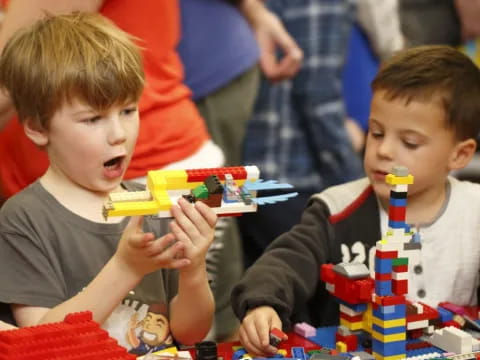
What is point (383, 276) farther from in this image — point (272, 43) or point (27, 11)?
point (272, 43)

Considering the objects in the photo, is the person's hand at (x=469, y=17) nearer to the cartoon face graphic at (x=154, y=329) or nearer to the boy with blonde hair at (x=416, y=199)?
the boy with blonde hair at (x=416, y=199)

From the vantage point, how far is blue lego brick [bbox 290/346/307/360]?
3.90ft

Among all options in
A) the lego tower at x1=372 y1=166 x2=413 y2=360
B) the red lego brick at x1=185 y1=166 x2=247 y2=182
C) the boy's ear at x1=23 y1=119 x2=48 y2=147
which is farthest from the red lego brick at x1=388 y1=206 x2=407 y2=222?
the boy's ear at x1=23 y1=119 x2=48 y2=147

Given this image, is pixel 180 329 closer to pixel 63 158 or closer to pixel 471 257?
pixel 63 158

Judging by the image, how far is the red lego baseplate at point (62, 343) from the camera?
1.04 meters

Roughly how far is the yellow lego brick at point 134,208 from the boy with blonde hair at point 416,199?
0.38m

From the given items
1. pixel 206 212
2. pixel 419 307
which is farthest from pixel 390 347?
pixel 206 212

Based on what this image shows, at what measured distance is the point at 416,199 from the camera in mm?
1541

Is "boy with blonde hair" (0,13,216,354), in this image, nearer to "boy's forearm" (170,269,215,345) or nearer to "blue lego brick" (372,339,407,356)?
"boy's forearm" (170,269,215,345)

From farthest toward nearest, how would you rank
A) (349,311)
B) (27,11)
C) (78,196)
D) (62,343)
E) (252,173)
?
(27,11) → (78,196) → (349,311) → (252,173) → (62,343)

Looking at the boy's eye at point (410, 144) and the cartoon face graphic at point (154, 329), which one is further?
the boy's eye at point (410, 144)

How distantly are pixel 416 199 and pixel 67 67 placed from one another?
0.65 metres

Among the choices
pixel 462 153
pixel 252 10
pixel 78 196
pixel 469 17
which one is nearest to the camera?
pixel 78 196

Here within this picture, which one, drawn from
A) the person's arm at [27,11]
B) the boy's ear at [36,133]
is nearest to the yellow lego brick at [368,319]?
the boy's ear at [36,133]
